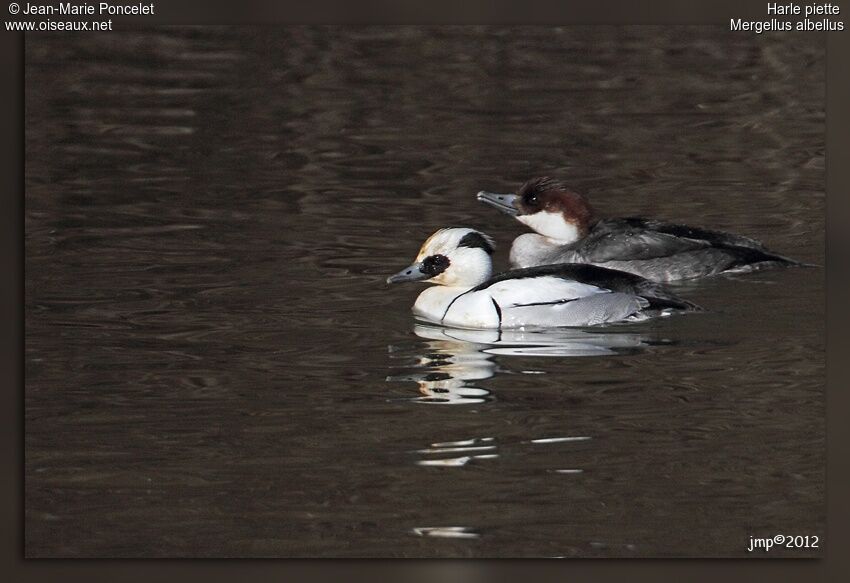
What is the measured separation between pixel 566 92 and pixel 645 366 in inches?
271

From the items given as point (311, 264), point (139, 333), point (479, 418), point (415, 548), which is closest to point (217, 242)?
point (311, 264)

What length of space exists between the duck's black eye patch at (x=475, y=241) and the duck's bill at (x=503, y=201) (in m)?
1.73

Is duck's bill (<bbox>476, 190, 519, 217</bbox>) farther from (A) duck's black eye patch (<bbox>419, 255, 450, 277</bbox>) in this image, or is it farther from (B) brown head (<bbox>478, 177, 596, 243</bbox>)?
(A) duck's black eye patch (<bbox>419, 255, 450, 277</bbox>)

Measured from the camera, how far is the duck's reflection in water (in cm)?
945

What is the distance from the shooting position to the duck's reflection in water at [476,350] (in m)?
9.45

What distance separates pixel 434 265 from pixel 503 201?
203 centimetres

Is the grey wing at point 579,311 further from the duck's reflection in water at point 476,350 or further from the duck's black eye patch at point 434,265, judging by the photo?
the duck's black eye patch at point 434,265

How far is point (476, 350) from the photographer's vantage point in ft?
34.1

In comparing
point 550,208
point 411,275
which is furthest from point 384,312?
point 550,208

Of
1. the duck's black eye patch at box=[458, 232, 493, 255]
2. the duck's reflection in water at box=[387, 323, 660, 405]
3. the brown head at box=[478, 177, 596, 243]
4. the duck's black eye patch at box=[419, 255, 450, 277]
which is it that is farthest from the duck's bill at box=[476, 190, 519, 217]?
the duck's reflection in water at box=[387, 323, 660, 405]

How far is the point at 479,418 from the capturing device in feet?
29.2

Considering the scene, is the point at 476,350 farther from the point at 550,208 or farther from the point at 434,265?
the point at 550,208

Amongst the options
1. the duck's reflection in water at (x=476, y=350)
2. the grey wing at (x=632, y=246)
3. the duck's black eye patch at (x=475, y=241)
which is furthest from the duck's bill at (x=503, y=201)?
the duck's reflection in water at (x=476, y=350)

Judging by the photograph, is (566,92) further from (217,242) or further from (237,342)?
(237,342)
